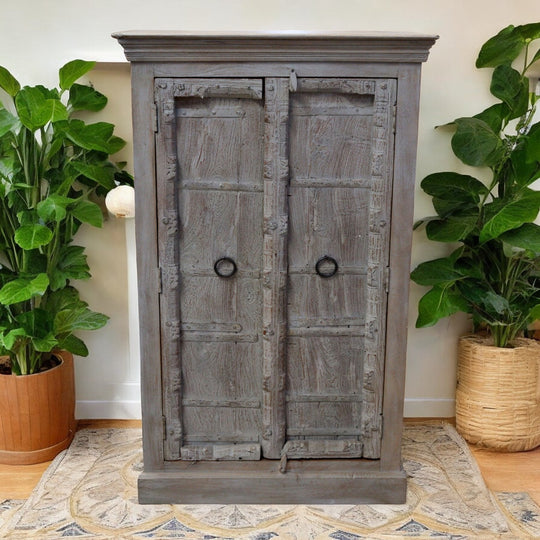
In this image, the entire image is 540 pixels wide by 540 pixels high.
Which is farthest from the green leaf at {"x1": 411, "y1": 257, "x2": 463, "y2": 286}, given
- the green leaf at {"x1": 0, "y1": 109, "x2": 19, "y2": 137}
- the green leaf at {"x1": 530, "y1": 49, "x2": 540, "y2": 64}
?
the green leaf at {"x1": 0, "y1": 109, "x2": 19, "y2": 137}

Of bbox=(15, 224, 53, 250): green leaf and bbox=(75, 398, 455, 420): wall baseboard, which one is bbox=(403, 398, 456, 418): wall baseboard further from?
bbox=(15, 224, 53, 250): green leaf

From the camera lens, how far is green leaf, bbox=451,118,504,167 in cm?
244

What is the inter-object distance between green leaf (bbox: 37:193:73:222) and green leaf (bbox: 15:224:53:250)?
5 centimetres

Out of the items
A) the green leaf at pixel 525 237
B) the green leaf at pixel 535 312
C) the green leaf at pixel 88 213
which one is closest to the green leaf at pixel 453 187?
the green leaf at pixel 525 237

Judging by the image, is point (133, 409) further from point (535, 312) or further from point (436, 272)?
point (535, 312)

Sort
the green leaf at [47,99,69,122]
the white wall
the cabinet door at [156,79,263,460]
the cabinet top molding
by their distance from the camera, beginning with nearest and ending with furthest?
the cabinet top molding → the cabinet door at [156,79,263,460] → the green leaf at [47,99,69,122] → the white wall

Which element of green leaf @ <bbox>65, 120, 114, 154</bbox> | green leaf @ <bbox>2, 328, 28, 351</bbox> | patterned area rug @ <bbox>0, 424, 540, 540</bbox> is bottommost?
patterned area rug @ <bbox>0, 424, 540, 540</bbox>

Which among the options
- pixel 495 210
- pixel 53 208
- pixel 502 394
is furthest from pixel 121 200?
pixel 502 394

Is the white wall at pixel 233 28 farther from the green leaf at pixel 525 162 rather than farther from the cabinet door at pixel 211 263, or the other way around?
the cabinet door at pixel 211 263

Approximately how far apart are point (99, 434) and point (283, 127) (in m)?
1.53

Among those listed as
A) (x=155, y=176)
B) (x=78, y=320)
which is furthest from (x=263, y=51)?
(x=78, y=320)

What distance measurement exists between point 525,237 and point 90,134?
161cm

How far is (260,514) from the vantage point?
2240 mm

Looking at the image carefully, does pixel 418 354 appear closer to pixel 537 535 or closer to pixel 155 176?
pixel 537 535
